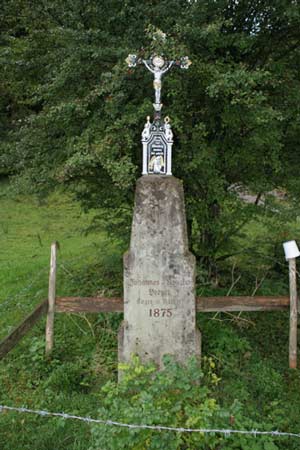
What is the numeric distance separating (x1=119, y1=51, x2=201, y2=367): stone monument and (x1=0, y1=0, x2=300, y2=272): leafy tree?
71 centimetres

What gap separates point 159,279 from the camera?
4.91 meters

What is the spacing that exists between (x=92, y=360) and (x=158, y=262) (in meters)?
1.79

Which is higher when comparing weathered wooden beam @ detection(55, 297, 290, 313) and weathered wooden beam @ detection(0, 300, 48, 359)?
weathered wooden beam @ detection(55, 297, 290, 313)

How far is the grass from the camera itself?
446 cm

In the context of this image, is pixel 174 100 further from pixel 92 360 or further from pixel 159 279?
pixel 92 360

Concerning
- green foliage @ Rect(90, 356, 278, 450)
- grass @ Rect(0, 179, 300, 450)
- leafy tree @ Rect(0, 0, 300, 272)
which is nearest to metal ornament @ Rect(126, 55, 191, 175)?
leafy tree @ Rect(0, 0, 300, 272)

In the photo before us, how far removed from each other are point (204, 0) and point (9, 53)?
3.13 meters

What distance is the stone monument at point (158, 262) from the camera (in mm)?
4828

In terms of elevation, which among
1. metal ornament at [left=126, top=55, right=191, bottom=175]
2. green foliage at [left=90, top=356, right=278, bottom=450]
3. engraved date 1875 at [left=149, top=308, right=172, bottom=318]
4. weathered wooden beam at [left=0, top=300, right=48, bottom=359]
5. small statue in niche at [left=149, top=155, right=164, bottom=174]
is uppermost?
metal ornament at [left=126, top=55, right=191, bottom=175]

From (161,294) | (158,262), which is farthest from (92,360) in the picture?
(158,262)

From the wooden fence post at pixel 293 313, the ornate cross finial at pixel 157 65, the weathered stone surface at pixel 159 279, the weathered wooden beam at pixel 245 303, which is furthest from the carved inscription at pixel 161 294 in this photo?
the ornate cross finial at pixel 157 65

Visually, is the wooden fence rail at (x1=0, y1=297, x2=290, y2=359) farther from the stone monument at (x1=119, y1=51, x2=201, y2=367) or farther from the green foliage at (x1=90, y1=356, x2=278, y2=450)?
the green foliage at (x1=90, y1=356, x2=278, y2=450)

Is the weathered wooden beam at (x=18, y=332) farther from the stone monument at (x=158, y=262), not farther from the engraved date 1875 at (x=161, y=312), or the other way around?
the engraved date 1875 at (x=161, y=312)

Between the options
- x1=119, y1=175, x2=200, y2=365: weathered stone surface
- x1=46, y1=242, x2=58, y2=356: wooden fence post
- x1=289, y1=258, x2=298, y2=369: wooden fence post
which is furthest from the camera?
x1=46, y1=242, x2=58, y2=356: wooden fence post
